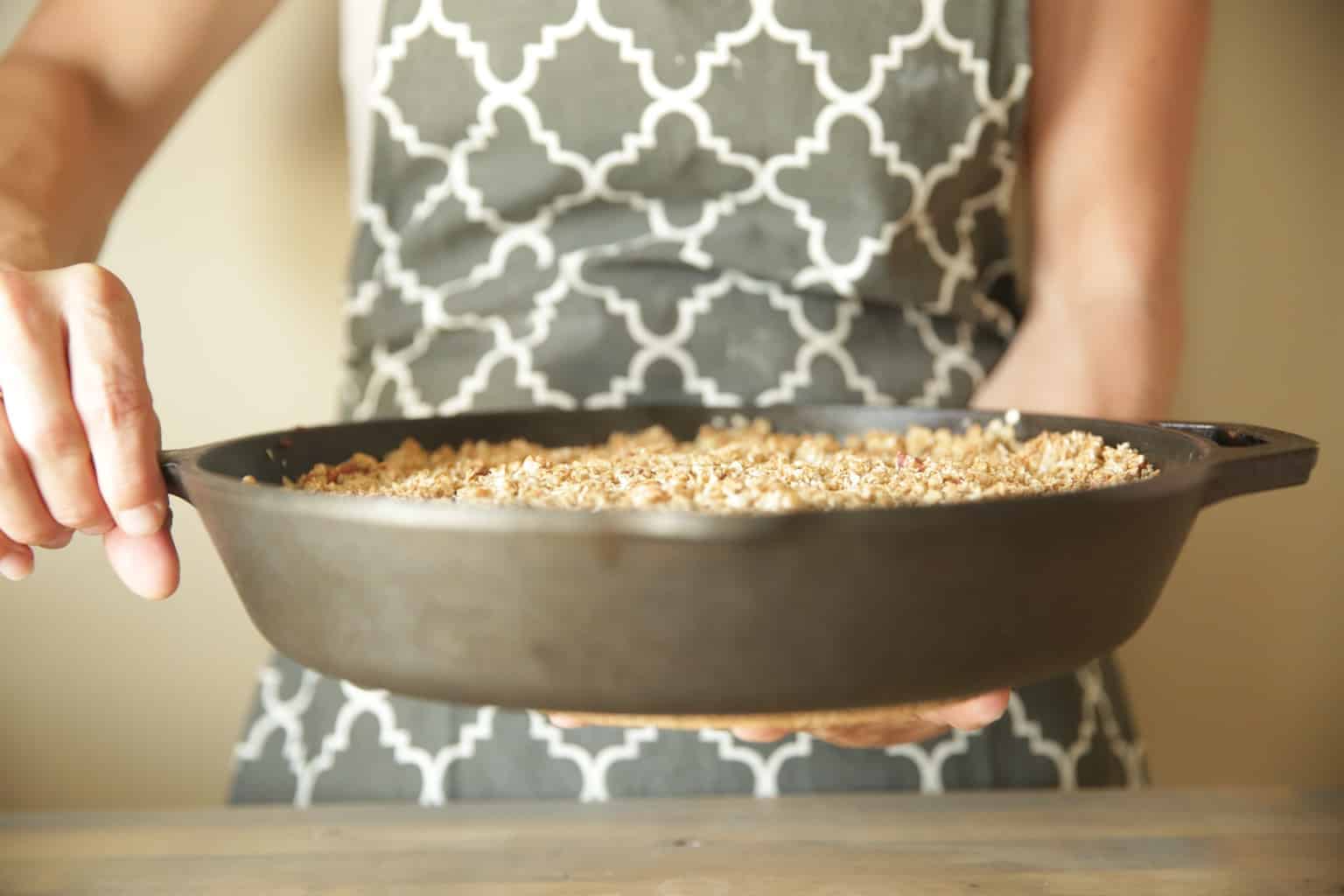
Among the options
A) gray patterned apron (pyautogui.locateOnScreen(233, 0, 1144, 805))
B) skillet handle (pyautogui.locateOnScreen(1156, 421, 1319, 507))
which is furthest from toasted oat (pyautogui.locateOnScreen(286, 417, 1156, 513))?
gray patterned apron (pyautogui.locateOnScreen(233, 0, 1144, 805))

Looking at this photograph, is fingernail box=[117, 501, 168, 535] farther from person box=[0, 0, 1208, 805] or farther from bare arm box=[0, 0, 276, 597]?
person box=[0, 0, 1208, 805]

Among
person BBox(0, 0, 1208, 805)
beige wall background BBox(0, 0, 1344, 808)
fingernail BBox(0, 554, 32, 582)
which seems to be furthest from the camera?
beige wall background BBox(0, 0, 1344, 808)

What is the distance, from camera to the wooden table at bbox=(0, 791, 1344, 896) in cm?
60

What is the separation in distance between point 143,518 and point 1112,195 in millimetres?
811

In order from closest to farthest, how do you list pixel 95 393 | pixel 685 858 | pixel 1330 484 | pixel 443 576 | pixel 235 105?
1. pixel 443 576
2. pixel 95 393
3. pixel 685 858
4. pixel 235 105
5. pixel 1330 484

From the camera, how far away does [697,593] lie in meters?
0.37

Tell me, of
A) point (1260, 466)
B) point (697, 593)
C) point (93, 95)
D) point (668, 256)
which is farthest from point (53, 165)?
point (1260, 466)

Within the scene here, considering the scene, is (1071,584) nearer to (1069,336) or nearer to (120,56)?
(1069,336)

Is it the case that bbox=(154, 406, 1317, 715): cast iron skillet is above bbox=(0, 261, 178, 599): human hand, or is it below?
below

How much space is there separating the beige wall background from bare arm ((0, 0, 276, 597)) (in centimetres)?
30

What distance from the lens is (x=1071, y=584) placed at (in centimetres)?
41

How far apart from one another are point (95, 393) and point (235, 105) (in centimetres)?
78

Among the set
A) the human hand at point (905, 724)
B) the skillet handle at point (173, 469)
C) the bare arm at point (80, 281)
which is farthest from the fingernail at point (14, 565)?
the human hand at point (905, 724)

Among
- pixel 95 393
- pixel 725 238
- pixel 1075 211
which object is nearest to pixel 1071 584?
pixel 95 393
